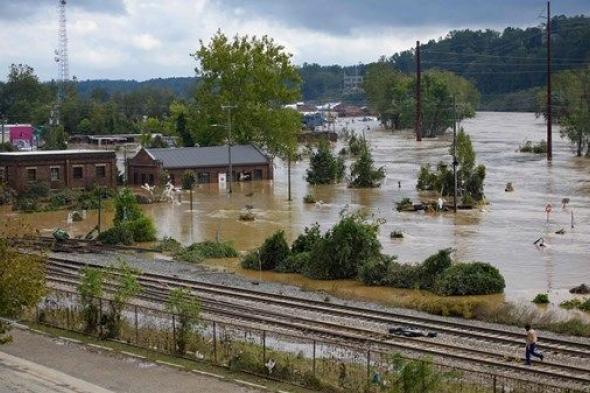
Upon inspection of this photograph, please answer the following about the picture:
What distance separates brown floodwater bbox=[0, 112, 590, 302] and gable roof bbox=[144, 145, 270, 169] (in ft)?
8.93

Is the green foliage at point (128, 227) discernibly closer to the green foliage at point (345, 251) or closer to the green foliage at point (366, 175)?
the green foliage at point (345, 251)

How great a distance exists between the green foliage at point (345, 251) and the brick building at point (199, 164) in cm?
4181

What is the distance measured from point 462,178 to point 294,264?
1127 inches

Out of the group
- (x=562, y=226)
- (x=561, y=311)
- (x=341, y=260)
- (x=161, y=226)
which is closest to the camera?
(x=561, y=311)

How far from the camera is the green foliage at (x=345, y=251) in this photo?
129 feet

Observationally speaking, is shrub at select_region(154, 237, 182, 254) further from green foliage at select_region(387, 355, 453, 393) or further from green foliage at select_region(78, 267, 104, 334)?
green foliage at select_region(387, 355, 453, 393)

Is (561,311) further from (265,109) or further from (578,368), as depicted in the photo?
(265,109)

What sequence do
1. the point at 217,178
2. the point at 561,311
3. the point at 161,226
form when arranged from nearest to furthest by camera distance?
the point at 561,311
the point at 161,226
the point at 217,178

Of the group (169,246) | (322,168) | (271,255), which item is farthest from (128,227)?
(322,168)

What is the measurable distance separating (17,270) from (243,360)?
6130 mm

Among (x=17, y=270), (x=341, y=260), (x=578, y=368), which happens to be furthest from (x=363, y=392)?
(x=341, y=260)

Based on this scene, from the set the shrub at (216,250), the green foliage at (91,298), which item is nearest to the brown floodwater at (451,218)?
the shrub at (216,250)

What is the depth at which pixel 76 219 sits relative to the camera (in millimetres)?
59844

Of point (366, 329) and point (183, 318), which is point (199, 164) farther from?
point (183, 318)
